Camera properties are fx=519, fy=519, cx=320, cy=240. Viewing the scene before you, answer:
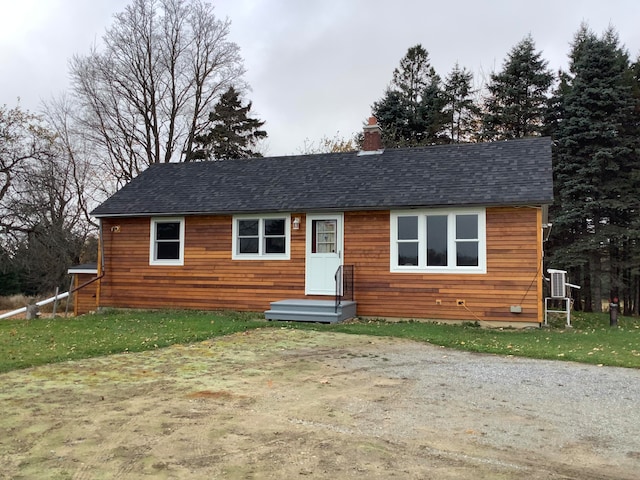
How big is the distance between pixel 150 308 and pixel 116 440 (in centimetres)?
1048

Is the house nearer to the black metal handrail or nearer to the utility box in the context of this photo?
the black metal handrail

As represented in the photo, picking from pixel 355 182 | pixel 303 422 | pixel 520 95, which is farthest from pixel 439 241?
pixel 520 95

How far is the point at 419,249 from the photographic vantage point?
11.8 m

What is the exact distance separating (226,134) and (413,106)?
10.7 m

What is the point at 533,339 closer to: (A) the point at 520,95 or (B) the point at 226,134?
(A) the point at 520,95

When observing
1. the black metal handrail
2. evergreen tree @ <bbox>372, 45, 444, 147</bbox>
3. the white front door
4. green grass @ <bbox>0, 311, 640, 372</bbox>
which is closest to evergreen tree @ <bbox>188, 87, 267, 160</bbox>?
evergreen tree @ <bbox>372, 45, 444, 147</bbox>

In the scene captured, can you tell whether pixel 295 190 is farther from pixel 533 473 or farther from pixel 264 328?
pixel 533 473

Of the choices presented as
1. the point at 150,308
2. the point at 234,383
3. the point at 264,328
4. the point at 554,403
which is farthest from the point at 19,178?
the point at 554,403

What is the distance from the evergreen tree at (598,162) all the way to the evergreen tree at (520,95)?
210 centimetres

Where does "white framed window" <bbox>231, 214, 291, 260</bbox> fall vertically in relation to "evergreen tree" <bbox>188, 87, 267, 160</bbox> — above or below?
below

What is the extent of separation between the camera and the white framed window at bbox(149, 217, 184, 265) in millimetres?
13703

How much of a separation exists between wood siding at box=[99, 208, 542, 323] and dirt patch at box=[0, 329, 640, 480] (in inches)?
167

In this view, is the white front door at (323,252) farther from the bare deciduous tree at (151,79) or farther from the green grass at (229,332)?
the bare deciduous tree at (151,79)

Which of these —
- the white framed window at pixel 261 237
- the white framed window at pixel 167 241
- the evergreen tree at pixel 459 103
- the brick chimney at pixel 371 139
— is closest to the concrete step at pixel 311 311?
the white framed window at pixel 261 237
